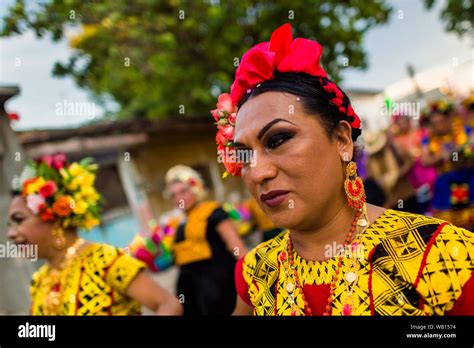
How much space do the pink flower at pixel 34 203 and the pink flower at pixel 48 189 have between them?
4 centimetres

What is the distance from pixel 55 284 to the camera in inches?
102

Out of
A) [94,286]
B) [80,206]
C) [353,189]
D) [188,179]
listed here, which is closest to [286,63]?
[353,189]

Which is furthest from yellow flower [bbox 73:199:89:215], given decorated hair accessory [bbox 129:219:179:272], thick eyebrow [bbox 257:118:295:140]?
decorated hair accessory [bbox 129:219:179:272]

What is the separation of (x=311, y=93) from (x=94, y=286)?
1.69 metres

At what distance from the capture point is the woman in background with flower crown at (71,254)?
2.46 m

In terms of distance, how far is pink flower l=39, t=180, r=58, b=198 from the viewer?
270 cm

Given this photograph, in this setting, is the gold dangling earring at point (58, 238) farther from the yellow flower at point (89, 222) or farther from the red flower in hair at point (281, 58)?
the red flower in hair at point (281, 58)

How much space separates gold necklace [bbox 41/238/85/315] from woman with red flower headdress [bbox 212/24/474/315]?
1.39 meters

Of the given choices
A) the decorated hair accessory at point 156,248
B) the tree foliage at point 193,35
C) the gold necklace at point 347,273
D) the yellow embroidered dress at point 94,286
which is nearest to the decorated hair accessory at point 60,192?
the yellow embroidered dress at point 94,286

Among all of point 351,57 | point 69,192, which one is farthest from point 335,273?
point 351,57

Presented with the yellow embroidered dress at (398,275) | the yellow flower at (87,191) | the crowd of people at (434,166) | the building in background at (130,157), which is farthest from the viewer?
the building in background at (130,157)

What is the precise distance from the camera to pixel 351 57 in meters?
7.11

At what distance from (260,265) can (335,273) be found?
0.35 meters
